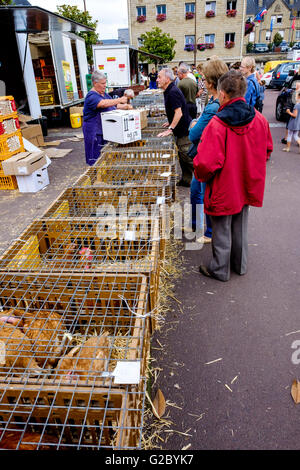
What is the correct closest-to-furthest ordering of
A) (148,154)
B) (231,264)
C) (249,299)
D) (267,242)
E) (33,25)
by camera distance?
(249,299) < (231,264) < (267,242) < (148,154) < (33,25)

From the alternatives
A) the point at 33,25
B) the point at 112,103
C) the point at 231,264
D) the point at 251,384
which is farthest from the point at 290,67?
the point at 251,384

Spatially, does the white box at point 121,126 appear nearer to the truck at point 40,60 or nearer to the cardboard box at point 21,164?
the cardboard box at point 21,164

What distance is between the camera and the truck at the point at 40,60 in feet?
32.5

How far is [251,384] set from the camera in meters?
2.67

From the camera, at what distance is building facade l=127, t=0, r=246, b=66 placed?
44656mm

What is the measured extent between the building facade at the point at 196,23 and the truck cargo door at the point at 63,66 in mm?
35614

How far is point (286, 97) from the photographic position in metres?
11.5

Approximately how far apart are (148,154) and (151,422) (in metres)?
4.00

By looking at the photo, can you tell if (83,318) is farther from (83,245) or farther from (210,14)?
(210,14)

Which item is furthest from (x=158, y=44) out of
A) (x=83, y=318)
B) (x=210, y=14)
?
(x=83, y=318)

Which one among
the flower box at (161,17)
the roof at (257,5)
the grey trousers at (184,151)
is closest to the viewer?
the grey trousers at (184,151)

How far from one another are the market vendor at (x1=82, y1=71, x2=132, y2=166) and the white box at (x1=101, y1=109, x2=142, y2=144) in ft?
1.05

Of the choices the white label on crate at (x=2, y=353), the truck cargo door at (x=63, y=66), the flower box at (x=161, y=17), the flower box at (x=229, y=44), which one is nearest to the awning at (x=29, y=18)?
the truck cargo door at (x=63, y=66)
